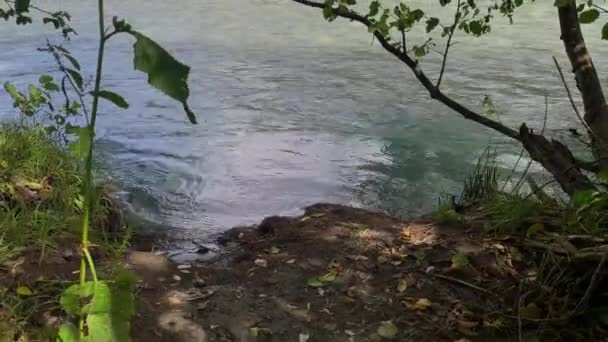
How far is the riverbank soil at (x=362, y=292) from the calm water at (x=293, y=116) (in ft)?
4.25

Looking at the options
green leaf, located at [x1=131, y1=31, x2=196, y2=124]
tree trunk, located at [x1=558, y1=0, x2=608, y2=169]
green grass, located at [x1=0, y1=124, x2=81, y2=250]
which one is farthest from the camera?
tree trunk, located at [x1=558, y1=0, x2=608, y2=169]

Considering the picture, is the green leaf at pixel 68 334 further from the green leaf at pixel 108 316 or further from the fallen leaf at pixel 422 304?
the fallen leaf at pixel 422 304

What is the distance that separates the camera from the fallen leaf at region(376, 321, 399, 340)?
94.0 inches

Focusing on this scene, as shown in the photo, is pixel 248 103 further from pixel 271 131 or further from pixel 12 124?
pixel 12 124

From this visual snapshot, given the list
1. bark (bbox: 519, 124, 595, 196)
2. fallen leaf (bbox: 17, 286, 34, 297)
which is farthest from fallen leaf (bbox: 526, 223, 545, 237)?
fallen leaf (bbox: 17, 286, 34, 297)

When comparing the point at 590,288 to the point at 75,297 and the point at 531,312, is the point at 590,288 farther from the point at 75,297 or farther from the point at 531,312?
the point at 75,297

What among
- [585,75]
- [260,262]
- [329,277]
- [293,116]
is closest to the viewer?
[329,277]

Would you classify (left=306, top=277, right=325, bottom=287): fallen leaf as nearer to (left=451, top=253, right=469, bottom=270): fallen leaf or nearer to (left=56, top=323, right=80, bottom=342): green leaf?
(left=451, top=253, right=469, bottom=270): fallen leaf

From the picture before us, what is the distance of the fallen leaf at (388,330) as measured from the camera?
2389 mm

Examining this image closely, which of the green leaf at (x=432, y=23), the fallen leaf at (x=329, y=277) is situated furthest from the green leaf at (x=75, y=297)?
the green leaf at (x=432, y=23)

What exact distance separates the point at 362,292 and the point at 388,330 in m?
0.27

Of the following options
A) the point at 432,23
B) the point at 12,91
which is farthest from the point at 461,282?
the point at 12,91

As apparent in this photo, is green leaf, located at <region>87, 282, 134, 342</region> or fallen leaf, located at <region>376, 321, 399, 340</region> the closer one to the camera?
green leaf, located at <region>87, 282, 134, 342</region>

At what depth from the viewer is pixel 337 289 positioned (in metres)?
2.68
